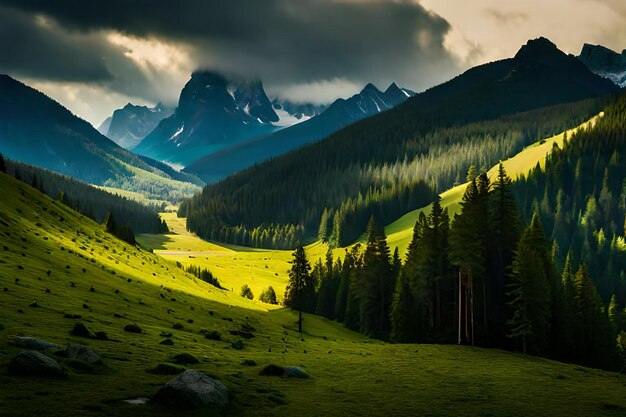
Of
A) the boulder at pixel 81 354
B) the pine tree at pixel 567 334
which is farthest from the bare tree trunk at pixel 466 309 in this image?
the boulder at pixel 81 354

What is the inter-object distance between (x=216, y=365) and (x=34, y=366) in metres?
14.4

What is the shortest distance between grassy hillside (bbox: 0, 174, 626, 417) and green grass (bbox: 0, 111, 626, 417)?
13 cm

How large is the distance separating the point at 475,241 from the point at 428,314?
75.9 feet

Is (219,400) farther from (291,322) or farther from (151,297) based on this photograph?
(291,322)

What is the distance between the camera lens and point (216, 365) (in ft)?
119

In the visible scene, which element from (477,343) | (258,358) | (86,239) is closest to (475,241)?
(477,343)

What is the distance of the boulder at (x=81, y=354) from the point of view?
28094 millimetres

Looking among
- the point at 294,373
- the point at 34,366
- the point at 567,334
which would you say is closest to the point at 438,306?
the point at 567,334

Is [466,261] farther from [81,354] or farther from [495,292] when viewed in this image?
[81,354]

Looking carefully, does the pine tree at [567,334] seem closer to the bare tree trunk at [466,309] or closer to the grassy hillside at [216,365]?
the bare tree trunk at [466,309]

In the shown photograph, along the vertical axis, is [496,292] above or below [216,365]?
above

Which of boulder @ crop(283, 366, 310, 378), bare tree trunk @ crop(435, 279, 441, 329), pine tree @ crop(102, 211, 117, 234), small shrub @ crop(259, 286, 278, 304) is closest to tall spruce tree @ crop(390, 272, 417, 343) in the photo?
bare tree trunk @ crop(435, 279, 441, 329)

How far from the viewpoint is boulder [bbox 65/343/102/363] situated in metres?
28.1

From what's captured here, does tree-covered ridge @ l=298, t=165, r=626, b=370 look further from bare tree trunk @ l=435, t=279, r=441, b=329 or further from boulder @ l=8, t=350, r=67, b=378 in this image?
boulder @ l=8, t=350, r=67, b=378
